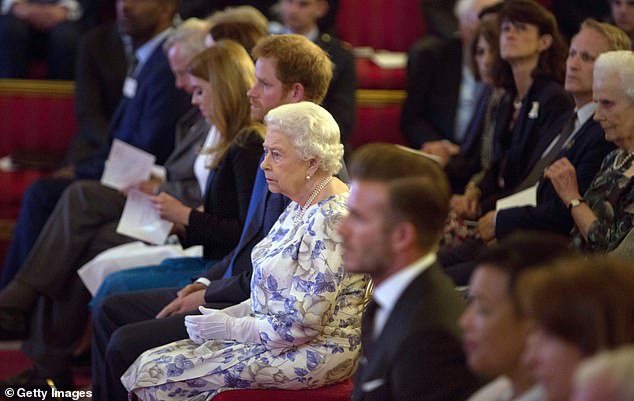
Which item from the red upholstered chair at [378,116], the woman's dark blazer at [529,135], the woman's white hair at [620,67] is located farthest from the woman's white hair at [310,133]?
the red upholstered chair at [378,116]

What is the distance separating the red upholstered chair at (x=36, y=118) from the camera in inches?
268

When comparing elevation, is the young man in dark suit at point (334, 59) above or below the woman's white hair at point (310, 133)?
below

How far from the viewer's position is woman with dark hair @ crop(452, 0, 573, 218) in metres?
4.66

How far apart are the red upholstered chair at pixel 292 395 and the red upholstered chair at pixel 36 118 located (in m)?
3.63

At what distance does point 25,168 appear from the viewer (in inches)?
258

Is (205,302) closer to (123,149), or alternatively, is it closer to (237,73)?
(237,73)

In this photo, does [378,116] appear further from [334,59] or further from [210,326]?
[210,326]

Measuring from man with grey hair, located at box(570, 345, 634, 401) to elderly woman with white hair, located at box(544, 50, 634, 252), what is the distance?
175 centimetres

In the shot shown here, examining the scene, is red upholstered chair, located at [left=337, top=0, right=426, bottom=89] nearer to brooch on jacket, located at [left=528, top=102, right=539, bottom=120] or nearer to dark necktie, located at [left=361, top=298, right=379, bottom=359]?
brooch on jacket, located at [left=528, top=102, right=539, bottom=120]

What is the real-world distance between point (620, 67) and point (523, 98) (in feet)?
3.36

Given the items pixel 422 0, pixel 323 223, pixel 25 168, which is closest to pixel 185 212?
pixel 323 223

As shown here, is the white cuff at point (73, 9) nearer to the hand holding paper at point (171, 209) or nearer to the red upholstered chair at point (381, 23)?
the red upholstered chair at point (381, 23)

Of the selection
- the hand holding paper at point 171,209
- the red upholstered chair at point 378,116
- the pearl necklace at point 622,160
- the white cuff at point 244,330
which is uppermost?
the pearl necklace at point 622,160

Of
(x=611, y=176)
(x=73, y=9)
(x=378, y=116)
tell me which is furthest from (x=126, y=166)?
(x=73, y=9)
